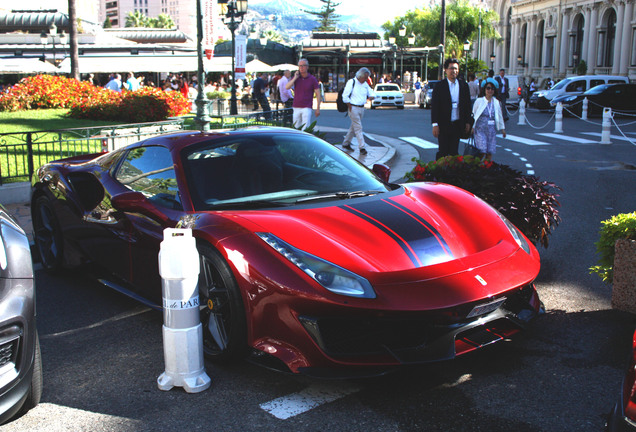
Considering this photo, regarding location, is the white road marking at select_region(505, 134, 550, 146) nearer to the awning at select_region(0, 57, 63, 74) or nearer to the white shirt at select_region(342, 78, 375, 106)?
the white shirt at select_region(342, 78, 375, 106)

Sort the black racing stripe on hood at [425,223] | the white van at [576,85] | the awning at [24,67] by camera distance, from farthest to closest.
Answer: the awning at [24,67] < the white van at [576,85] < the black racing stripe on hood at [425,223]

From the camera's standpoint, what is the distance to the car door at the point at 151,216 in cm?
450

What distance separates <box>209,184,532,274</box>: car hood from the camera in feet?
12.1

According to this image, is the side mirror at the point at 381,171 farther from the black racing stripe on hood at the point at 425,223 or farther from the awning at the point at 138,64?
the awning at the point at 138,64

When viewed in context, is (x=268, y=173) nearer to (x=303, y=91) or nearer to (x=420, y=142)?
(x=303, y=91)

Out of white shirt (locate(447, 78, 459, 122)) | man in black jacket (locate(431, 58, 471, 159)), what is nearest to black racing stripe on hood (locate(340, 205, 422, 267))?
man in black jacket (locate(431, 58, 471, 159))

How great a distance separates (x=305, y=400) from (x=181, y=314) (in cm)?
81

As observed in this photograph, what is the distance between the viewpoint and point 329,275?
11.6ft

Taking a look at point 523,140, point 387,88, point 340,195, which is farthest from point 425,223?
point 387,88

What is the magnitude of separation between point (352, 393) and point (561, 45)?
65.1m

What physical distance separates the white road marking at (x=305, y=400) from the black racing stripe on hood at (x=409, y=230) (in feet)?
2.67

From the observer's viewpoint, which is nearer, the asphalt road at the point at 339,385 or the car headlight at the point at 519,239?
the asphalt road at the point at 339,385

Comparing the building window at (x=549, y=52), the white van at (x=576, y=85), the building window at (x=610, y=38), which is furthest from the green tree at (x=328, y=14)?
the white van at (x=576, y=85)

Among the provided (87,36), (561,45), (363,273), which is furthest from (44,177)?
(561,45)
